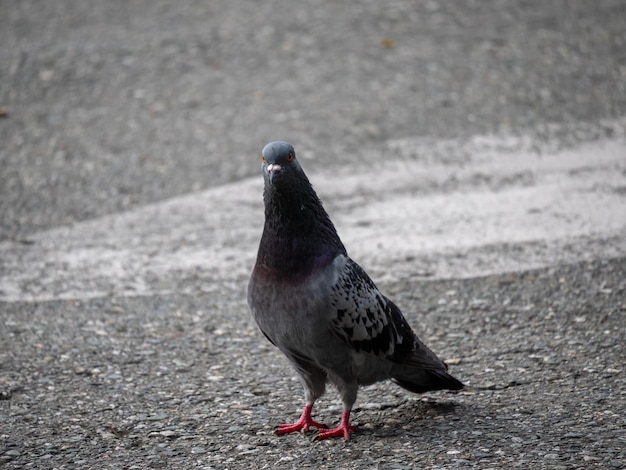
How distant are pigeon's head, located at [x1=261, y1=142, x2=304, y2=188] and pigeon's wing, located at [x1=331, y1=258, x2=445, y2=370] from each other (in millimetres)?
A: 501

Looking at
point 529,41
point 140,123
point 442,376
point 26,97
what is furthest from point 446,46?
point 442,376

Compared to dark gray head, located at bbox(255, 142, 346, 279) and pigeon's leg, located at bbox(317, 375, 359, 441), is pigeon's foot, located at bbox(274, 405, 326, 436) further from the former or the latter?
dark gray head, located at bbox(255, 142, 346, 279)

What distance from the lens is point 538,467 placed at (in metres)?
3.63

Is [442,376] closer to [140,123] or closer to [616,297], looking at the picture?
[616,297]

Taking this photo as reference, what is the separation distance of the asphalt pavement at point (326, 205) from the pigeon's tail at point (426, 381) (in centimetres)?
13

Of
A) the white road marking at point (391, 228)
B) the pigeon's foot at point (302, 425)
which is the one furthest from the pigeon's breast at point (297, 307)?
the white road marking at point (391, 228)

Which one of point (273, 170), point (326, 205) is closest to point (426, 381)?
point (273, 170)

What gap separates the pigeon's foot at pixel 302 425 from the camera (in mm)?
4125

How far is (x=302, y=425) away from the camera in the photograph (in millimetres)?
4148

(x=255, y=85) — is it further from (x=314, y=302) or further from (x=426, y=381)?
(x=314, y=302)

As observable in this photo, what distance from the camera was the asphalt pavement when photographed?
4.19m

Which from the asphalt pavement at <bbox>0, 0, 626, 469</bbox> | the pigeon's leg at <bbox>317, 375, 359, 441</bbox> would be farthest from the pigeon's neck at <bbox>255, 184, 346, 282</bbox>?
the asphalt pavement at <bbox>0, 0, 626, 469</bbox>

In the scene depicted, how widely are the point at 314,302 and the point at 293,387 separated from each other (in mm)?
1059

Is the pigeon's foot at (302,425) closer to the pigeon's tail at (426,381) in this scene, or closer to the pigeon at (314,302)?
the pigeon at (314,302)
